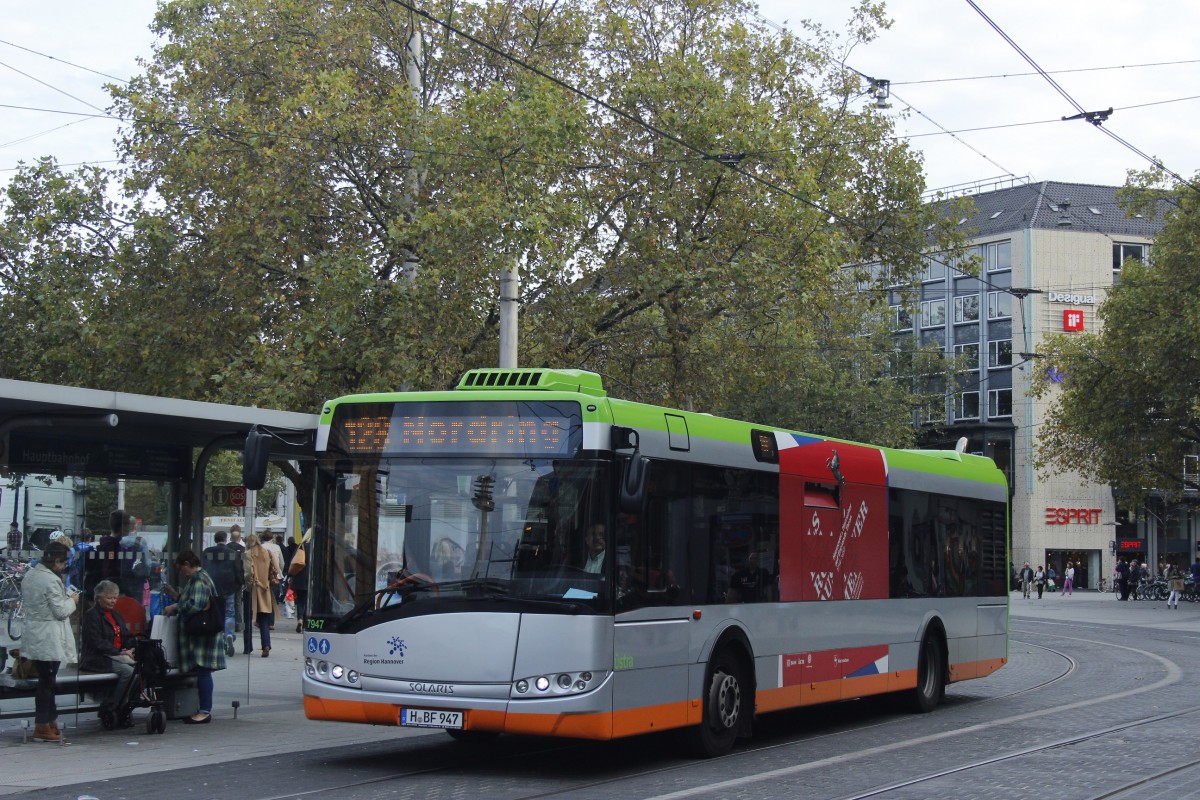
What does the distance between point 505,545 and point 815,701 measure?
439cm

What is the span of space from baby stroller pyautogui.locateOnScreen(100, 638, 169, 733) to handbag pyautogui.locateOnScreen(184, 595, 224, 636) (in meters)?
0.30

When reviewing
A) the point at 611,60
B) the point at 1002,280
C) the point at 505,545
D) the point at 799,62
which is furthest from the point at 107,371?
the point at 1002,280

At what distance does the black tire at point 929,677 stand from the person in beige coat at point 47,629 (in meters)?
8.39

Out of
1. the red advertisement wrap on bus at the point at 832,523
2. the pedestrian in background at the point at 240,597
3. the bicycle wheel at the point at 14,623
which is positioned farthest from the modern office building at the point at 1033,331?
the bicycle wheel at the point at 14,623

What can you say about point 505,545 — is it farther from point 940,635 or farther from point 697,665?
point 940,635

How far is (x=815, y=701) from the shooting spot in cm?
1351

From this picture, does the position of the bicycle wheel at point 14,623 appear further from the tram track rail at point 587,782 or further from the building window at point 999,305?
the building window at point 999,305

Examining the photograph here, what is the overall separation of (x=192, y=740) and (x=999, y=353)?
64.3 meters

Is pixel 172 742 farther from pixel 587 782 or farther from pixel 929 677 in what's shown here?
pixel 929 677

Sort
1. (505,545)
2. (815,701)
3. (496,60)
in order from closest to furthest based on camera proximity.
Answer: (505,545) < (815,701) < (496,60)

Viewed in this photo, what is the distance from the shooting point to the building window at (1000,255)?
71.2 m

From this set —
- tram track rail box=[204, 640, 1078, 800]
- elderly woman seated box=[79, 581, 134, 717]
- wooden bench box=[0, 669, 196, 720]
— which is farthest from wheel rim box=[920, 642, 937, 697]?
elderly woman seated box=[79, 581, 134, 717]

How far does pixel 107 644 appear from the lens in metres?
12.8

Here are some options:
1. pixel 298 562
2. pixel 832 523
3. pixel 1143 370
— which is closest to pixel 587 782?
pixel 832 523
